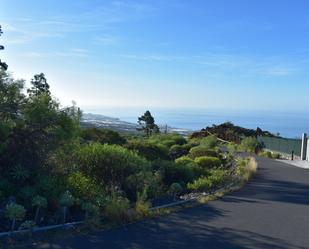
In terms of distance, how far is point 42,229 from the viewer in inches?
350

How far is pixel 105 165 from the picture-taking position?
45.6ft

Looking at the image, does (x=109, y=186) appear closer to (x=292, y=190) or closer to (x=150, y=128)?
(x=292, y=190)

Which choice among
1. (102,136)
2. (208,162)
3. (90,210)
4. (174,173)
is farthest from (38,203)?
(102,136)

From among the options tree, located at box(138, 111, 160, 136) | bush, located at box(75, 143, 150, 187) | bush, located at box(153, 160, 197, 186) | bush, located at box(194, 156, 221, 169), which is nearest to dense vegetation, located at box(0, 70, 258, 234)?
bush, located at box(75, 143, 150, 187)

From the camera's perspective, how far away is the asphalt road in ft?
28.5

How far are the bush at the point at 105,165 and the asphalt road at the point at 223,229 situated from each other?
244 cm

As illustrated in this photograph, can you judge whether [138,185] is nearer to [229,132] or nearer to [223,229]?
[223,229]

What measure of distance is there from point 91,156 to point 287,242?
20.2ft

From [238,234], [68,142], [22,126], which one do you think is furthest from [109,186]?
[238,234]

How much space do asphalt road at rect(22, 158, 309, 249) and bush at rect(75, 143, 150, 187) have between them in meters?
2.44

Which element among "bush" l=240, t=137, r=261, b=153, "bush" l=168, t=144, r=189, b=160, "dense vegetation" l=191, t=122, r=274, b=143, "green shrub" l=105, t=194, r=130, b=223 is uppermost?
"dense vegetation" l=191, t=122, r=274, b=143

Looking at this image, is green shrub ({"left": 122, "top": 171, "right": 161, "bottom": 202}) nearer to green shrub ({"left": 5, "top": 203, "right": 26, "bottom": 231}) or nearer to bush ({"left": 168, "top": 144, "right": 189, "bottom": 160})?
green shrub ({"left": 5, "top": 203, "right": 26, "bottom": 231})

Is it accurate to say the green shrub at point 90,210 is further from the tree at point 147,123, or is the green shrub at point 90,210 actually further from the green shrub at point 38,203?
the tree at point 147,123

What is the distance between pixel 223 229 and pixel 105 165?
15.2 ft
